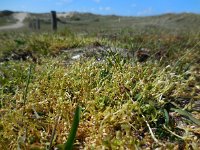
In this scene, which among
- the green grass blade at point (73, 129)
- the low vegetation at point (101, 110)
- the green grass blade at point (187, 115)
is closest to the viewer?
the green grass blade at point (73, 129)

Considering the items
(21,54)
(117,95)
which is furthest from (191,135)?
(21,54)

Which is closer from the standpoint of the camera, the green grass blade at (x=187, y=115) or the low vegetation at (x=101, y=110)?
the low vegetation at (x=101, y=110)

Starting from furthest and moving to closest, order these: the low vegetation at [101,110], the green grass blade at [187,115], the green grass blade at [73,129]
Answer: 1. the green grass blade at [187,115]
2. the low vegetation at [101,110]
3. the green grass blade at [73,129]

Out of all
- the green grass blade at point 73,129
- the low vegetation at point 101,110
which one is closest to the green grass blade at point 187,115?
the low vegetation at point 101,110

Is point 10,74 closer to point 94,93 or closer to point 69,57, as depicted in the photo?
point 69,57

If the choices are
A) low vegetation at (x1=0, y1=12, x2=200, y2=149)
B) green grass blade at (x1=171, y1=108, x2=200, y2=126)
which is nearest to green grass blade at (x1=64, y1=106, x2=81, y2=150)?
low vegetation at (x1=0, y1=12, x2=200, y2=149)

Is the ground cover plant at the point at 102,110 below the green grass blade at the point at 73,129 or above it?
below

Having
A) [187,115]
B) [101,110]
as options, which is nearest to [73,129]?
[101,110]

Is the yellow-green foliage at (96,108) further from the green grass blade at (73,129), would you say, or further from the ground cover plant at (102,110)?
the green grass blade at (73,129)

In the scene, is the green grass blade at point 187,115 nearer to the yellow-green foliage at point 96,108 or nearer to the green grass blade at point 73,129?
the yellow-green foliage at point 96,108

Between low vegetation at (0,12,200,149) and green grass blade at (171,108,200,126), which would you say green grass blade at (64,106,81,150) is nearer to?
low vegetation at (0,12,200,149)

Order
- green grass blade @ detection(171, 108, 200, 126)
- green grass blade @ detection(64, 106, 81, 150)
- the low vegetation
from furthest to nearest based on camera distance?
green grass blade @ detection(171, 108, 200, 126)
the low vegetation
green grass blade @ detection(64, 106, 81, 150)
